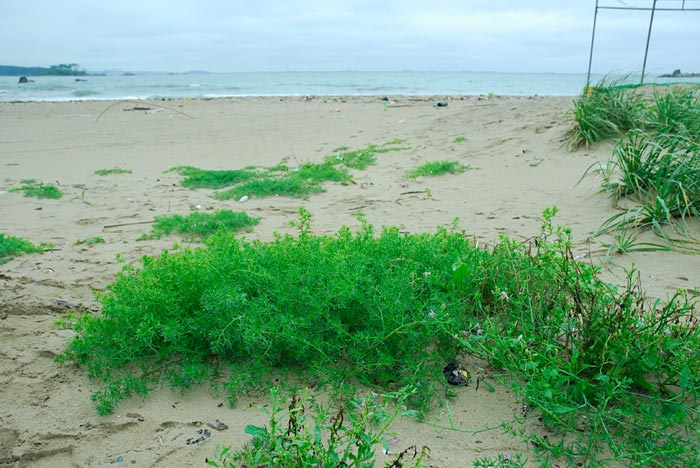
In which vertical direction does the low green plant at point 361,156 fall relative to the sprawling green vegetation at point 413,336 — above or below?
above

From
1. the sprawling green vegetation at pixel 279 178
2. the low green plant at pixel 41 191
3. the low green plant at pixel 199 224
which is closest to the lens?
the low green plant at pixel 199 224

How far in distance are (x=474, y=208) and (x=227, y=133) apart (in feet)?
28.7

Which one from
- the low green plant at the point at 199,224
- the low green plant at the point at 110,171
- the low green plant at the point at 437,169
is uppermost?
the low green plant at the point at 437,169

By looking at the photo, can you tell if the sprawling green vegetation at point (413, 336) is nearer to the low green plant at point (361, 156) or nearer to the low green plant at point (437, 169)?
the low green plant at point (437, 169)

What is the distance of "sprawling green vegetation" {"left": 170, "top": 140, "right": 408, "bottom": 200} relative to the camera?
6324mm

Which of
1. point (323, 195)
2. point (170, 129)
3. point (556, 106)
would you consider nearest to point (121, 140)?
point (170, 129)

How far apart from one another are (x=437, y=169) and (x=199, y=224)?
3.65 m

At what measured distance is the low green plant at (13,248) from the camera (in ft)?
13.1

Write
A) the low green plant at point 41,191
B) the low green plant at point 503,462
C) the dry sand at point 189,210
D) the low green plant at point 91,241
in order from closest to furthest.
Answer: the low green plant at point 503,462 → the dry sand at point 189,210 → the low green plant at point 91,241 → the low green plant at point 41,191

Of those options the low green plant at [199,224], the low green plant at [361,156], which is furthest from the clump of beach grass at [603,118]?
the low green plant at [199,224]

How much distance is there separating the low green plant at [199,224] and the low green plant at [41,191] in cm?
204

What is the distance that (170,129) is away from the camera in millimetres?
13109

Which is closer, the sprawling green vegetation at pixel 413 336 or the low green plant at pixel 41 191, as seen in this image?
the sprawling green vegetation at pixel 413 336

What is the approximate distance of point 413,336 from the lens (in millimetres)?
2225
